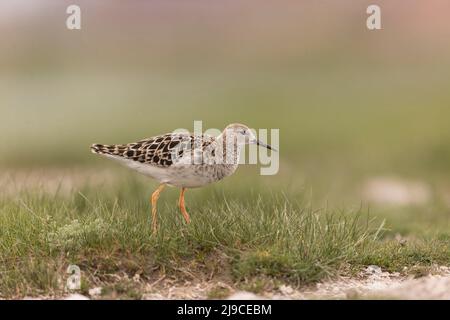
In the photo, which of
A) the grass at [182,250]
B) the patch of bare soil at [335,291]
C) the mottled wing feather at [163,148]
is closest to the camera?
the patch of bare soil at [335,291]

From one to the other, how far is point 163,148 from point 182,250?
121cm

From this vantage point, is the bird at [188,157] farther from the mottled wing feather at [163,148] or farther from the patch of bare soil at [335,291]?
the patch of bare soil at [335,291]

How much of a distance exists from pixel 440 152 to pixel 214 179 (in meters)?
11.5

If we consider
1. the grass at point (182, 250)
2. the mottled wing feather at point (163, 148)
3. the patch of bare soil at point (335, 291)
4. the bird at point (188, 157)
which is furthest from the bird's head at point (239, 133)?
the patch of bare soil at point (335, 291)

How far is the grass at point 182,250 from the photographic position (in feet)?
27.9

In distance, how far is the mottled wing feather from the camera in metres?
9.41

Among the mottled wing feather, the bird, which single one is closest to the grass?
the bird

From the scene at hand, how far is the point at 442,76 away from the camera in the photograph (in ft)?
113

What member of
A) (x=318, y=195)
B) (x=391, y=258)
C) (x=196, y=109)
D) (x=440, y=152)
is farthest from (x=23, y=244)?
(x=196, y=109)

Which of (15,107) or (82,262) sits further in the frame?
(15,107)

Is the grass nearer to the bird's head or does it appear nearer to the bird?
the bird

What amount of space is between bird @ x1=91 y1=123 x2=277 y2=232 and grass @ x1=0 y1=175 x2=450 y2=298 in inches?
Answer: 14.3

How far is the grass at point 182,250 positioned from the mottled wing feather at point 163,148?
0.56 metres
